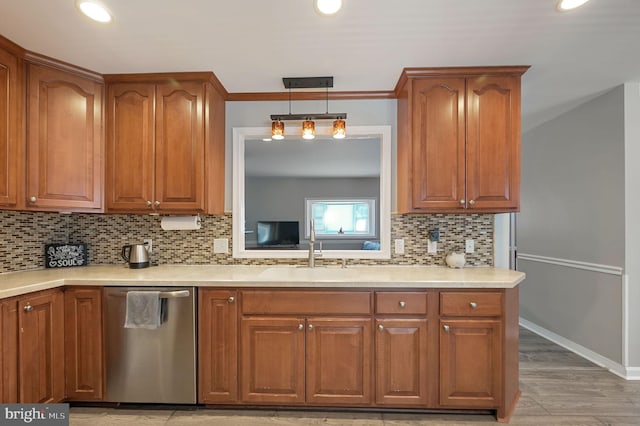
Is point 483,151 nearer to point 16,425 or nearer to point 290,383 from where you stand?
point 290,383

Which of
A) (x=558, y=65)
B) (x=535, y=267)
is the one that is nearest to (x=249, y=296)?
(x=558, y=65)

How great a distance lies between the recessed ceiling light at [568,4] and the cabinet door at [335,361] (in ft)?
6.74

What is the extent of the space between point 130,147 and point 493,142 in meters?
2.64

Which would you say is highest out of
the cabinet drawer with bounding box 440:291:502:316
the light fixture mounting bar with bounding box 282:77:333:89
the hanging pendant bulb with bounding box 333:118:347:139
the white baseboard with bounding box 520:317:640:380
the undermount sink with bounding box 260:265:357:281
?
the light fixture mounting bar with bounding box 282:77:333:89

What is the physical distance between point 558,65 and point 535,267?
2.49 meters

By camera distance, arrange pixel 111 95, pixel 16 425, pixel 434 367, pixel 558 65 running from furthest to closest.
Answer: pixel 111 95, pixel 558 65, pixel 434 367, pixel 16 425

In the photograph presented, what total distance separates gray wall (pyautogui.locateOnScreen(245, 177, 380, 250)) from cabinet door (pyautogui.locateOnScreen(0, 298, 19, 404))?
153 cm

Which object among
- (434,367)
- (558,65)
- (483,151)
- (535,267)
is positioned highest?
(558,65)

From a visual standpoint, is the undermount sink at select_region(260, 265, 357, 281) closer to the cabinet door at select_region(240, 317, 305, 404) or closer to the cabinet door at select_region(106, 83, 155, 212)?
the cabinet door at select_region(240, 317, 305, 404)

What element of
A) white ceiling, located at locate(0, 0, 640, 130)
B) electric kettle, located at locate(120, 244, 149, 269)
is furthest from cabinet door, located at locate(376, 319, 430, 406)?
electric kettle, located at locate(120, 244, 149, 269)

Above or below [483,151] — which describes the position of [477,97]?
above

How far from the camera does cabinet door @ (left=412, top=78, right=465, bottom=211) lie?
2.26m

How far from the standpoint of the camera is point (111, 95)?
7.74 ft

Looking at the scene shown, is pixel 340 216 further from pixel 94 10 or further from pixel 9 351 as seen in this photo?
pixel 9 351
